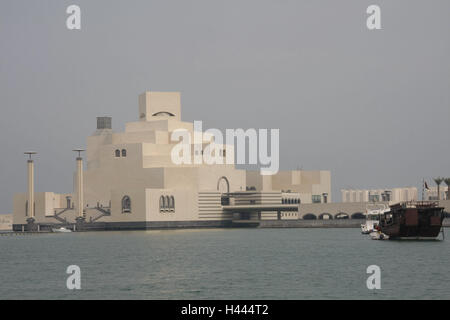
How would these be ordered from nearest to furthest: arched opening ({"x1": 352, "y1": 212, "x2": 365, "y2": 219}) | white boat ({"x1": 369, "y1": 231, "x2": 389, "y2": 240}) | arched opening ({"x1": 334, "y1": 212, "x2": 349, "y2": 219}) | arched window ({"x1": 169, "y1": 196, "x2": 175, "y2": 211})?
white boat ({"x1": 369, "y1": 231, "x2": 389, "y2": 240}) < arched window ({"x1": 169, "y1": 196, "x2": 175, "y2": 211}) < arched opening ({"x1": 352, "y1": 212, "x2": 365, "y2": 219}) < arched opening ({"x1": 334, "y1": 212, "x2": 349, "y2": 219})

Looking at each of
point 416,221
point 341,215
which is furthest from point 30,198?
point 416,221

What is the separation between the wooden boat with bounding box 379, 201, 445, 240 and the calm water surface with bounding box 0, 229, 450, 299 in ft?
17.3

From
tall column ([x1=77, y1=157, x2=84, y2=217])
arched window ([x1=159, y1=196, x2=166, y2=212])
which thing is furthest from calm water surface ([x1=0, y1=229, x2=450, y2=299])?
tall column ([x1=77, y1=157, x2=84, y2=217])

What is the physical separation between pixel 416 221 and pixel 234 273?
150ft

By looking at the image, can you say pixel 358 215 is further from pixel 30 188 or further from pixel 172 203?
pixel 30 188

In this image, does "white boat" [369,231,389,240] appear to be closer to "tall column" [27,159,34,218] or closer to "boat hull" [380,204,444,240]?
"boat hull" [380,204,444,240]

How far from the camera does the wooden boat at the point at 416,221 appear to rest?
107000 millimetres

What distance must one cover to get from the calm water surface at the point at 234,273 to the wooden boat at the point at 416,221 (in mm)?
5274

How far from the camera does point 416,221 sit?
108188 millimetres

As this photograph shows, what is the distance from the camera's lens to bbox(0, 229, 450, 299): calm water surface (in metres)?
55.3

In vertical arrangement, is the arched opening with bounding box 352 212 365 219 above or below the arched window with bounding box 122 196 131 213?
below
